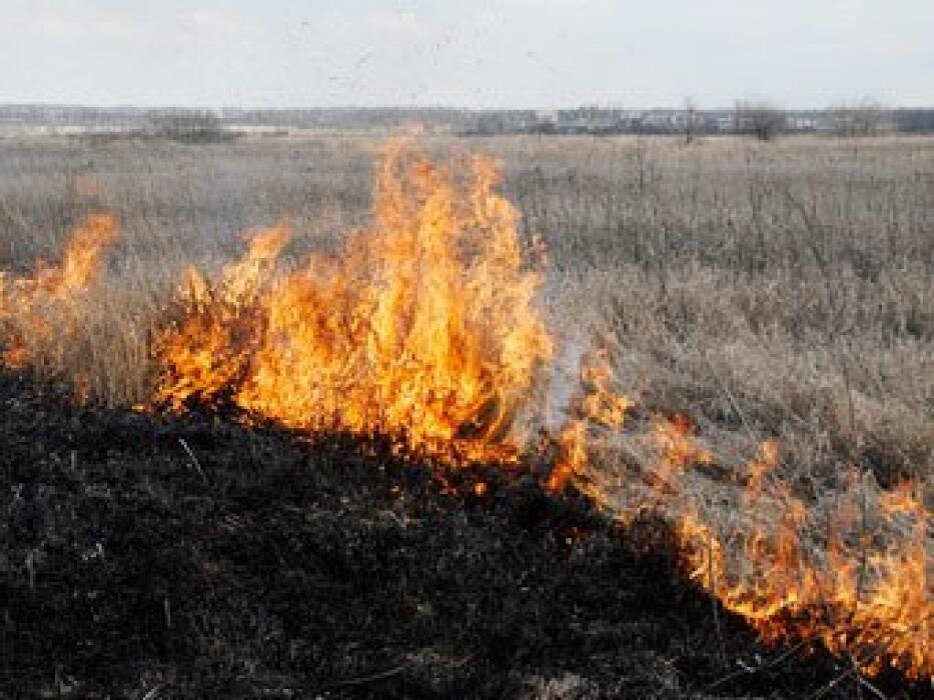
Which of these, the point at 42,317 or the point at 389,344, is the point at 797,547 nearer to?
the point at 389,344

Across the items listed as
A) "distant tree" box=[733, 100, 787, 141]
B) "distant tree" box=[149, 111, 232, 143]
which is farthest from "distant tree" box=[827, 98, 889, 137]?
"distant tree" box=[149, 111, 232, 143]

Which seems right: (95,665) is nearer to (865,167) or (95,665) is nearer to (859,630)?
(859,630)

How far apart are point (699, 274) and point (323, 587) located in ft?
21.0

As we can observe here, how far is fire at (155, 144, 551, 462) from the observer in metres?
5.14

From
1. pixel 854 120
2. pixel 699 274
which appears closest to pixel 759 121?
pixel 854 120

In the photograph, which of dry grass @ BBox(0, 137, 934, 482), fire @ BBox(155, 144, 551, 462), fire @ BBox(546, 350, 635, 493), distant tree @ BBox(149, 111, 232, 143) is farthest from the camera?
distant tree @ BBox(149, 111, 232, 143)

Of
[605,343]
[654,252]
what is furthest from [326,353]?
[654,252]

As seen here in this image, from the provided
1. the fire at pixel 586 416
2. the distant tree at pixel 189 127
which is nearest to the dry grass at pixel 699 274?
the fire at pixel 586 416

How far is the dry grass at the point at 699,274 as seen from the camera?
578cm

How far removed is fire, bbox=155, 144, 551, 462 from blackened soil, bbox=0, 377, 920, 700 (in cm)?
26

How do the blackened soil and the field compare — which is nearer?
the blackened soil

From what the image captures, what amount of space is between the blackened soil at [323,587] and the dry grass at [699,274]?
107 centimetres

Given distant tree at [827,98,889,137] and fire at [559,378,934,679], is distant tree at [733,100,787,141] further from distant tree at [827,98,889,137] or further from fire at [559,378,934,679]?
fire at [559,378,934,679]

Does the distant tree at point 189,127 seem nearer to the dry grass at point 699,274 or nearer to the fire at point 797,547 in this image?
the dry grass at point 699,274
